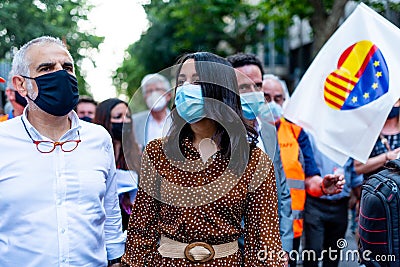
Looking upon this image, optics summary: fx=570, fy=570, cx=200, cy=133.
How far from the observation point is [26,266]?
9.05 feet

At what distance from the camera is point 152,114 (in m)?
6.03

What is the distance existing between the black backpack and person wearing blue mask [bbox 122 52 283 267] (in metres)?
0.40

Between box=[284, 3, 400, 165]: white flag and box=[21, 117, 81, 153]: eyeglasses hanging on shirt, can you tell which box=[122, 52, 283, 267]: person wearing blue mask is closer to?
box=[21, 117, 81, 153]: eyeglasses hanging on shirt

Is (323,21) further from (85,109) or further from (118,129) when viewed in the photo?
(118,129)

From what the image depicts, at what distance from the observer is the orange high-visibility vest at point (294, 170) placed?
4230 mm

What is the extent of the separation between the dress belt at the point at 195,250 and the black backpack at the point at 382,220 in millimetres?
617

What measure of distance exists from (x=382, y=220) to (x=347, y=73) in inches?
85.8

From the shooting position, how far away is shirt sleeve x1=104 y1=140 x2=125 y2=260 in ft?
10.3

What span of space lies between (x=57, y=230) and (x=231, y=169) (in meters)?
0.90

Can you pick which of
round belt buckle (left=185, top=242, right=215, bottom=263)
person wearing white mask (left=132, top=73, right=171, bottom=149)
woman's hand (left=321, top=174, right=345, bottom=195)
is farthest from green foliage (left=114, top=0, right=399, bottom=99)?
round belt buckle (left=185, top=242, right=215, bottom=263)

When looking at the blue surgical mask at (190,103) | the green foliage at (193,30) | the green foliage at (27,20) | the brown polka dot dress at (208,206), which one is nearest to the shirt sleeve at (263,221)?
the brown polka dot dress at (208,206)

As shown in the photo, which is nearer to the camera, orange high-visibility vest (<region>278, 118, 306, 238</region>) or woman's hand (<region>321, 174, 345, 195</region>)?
woman's hand (<region>321, 174, 345, 195</region>)

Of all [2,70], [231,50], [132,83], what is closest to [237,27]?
[231,50]

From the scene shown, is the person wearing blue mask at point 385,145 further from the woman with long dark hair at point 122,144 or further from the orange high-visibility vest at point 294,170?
the woman with long dark hair at point 122,144
